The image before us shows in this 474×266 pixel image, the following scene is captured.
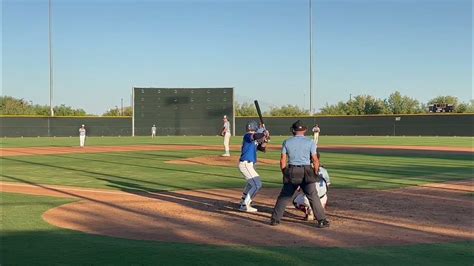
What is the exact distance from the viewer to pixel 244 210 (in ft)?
29.5

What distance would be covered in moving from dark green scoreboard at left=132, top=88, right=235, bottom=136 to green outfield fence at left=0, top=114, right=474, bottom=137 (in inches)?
6.3

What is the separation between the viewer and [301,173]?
24.5ft

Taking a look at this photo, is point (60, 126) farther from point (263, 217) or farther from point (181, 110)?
point (263, 217)

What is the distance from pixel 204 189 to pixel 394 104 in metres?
76.1

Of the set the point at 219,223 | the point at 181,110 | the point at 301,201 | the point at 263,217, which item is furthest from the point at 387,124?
the point at 219,223

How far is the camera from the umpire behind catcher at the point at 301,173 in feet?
24.5

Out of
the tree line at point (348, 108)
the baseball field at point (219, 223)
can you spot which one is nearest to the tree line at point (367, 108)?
the tree line at point (348, 108)

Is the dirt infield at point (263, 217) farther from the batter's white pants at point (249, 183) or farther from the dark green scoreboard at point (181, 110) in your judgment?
the dark green scoreboard at point (181, 110)

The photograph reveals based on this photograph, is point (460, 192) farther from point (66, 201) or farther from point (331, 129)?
point (331, 129)

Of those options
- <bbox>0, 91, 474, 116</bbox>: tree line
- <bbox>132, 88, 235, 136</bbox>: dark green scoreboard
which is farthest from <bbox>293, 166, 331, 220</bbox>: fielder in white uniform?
<bbox>0, 91, 474, 116</bbox>: tree line

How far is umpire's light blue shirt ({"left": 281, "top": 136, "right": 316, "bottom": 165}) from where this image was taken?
24.7ft

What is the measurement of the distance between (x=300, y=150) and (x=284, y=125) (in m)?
50.6

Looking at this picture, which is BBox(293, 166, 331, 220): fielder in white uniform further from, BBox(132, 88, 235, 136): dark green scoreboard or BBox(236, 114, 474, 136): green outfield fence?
BBox(132, 88, 235, 136): dark green scoreboard

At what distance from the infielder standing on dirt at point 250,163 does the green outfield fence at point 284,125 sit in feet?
153
